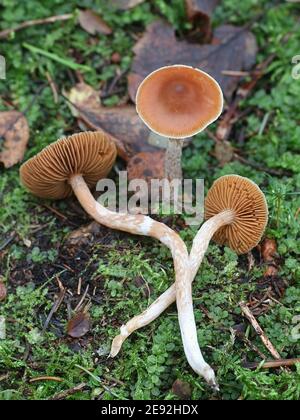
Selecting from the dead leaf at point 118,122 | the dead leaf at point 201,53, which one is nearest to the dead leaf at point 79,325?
the dead leaf at point 118,122

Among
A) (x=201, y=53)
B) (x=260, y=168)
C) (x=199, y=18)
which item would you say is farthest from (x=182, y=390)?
(x=199, y=18)

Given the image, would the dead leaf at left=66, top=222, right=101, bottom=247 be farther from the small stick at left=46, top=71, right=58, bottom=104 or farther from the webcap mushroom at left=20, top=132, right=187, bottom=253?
the small stick at left=46, top=71, right=58, bottom=104

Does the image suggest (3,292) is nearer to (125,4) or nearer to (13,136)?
(13,136)

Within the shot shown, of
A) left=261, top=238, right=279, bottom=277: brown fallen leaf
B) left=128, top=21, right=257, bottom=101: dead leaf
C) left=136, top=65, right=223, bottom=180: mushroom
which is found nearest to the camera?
left=136, top=65, right=223, bottom=180: mushroom

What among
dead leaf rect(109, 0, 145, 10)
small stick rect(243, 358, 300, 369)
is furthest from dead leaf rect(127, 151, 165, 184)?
small stick rect(243, 358, 300, 369)

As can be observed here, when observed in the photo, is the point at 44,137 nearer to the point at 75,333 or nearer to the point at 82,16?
the point at 82,16

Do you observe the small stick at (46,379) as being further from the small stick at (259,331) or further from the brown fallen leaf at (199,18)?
the brown fallen leaf at (199,18)
